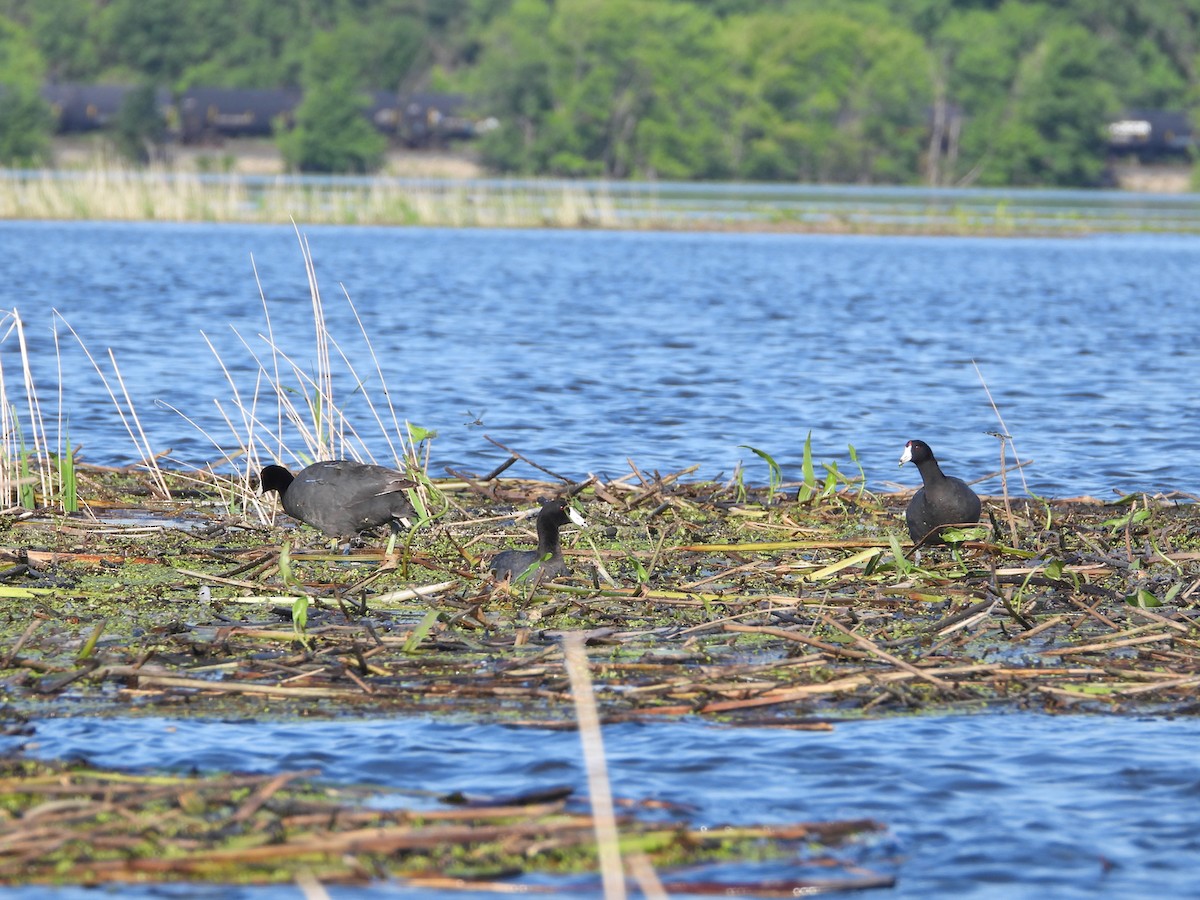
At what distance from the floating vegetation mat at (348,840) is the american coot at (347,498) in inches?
170

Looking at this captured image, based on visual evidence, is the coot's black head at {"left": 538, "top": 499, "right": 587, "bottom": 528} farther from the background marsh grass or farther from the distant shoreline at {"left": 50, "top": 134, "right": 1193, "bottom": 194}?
the distant shoreline at {"left": 50, "top": 134, "right": 1193, "bottom": 194}

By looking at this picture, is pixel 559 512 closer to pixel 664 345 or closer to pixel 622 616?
pixel 622 616

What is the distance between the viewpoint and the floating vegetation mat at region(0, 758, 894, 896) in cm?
554

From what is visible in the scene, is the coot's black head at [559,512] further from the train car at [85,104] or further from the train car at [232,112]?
the train car at [232,112]

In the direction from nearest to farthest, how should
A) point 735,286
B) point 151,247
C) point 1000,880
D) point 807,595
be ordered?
point 1000,880, point 807,595, point 735,286, point 151,247

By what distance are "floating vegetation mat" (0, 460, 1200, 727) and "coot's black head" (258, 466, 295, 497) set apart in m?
0.28

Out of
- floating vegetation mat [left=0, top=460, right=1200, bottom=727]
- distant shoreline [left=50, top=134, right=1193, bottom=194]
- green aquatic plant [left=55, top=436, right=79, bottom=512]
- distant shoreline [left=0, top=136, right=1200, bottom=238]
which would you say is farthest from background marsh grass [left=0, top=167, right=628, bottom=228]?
distant shoreline [left=50, top=134, right=1193, bottom=194]

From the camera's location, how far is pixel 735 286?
37875 millimetres

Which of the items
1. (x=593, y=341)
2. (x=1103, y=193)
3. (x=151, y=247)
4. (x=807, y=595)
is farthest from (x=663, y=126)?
(x=807, y=595)

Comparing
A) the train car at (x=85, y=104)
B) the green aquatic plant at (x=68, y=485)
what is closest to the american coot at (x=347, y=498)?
the green aquatic plant at (x=68, y=485)

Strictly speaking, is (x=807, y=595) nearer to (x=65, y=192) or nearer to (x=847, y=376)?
(x=847, y=376)

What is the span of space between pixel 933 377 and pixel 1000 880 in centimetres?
1717

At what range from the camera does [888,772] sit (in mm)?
6715

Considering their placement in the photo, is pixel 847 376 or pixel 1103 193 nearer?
pixel 847 376
